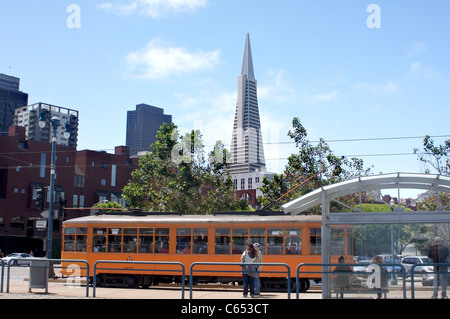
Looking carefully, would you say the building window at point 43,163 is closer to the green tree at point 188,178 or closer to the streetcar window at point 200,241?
the green tree at point 188,178

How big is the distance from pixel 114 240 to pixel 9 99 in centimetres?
17377

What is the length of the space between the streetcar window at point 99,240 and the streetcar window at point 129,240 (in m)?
0.94

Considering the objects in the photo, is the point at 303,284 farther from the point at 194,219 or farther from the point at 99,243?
the point at 99,243

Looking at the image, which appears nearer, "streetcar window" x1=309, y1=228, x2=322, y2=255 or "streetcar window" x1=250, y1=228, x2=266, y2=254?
"streetcar window" x1=309, y1=228, x2=322, y2=255

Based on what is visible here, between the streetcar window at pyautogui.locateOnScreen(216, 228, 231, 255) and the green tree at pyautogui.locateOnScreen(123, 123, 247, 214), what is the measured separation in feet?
58.9

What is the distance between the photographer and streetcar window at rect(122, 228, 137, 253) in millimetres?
22172

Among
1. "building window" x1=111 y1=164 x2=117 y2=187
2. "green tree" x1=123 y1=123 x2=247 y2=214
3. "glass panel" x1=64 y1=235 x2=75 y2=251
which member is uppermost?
"building window" x1=111 y1=164 x2=117 y2=187

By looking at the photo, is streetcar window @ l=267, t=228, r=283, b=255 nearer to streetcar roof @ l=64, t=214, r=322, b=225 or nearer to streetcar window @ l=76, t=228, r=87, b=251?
streetcar roof @ l=64, t=214, r=322, b=225

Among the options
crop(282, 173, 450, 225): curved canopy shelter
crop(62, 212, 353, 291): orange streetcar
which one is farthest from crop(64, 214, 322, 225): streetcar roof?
crop(282, 173, 450, 225): curved canopy shelter

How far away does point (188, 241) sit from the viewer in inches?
849

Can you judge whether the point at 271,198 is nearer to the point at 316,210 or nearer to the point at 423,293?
the point at 316,210

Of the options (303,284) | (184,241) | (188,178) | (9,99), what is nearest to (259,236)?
(303,284)

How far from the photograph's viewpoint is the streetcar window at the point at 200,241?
21297 mm
